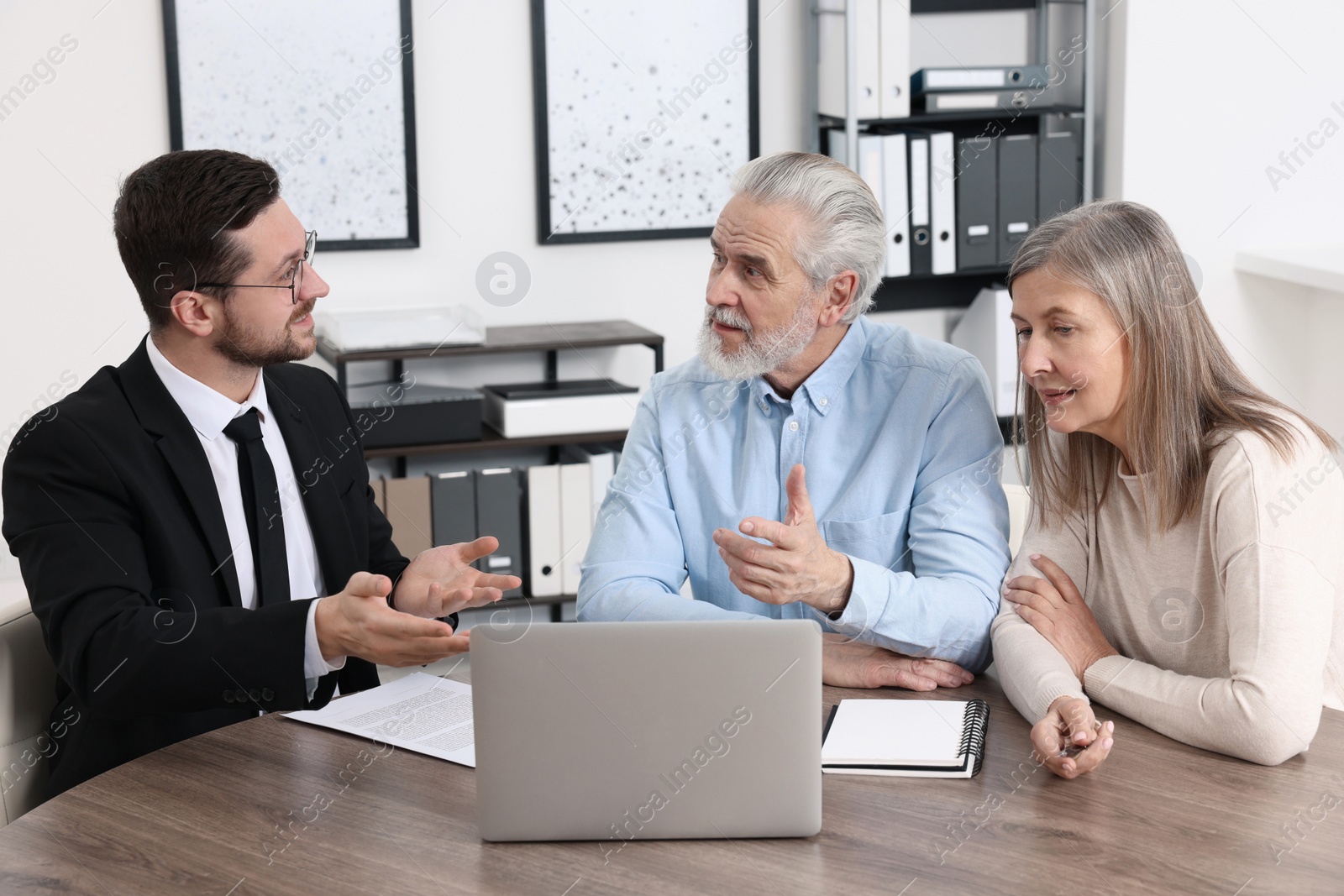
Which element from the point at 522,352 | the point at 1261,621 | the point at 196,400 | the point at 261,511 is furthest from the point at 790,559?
the point at 522,352

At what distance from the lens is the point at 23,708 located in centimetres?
155

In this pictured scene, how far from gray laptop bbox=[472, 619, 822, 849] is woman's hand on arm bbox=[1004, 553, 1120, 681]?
0.48 meters

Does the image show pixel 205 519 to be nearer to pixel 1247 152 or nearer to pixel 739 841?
pixel 739 841

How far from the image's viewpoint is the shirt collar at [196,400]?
1707 mm

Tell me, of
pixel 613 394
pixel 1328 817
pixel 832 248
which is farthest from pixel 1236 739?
pixel 613 394

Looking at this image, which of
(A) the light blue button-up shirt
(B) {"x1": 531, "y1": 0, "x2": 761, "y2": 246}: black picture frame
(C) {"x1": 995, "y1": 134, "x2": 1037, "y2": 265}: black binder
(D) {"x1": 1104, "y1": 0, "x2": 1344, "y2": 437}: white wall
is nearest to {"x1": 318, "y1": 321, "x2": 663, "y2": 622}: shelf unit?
(B) {"x1": 531, "y1": 0, "x2": 761, "y2": 246}: black picture frame

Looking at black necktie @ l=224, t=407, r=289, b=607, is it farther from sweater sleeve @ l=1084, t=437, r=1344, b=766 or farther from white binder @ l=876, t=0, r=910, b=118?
white binder @ l=876, t=0, r=910, b=118

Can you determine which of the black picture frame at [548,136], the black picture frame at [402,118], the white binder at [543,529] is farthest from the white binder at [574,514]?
the black picture frame at [402,118]

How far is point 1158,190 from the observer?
3557 millimetres

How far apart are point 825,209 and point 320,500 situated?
846mm

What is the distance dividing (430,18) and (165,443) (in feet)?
6.61

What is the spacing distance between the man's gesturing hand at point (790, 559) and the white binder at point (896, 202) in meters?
2.02

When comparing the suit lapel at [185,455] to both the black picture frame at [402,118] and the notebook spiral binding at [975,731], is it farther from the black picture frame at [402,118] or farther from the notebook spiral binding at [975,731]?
the black picture frame at [402,118]

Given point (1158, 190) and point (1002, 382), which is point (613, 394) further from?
point (1158, 190)
